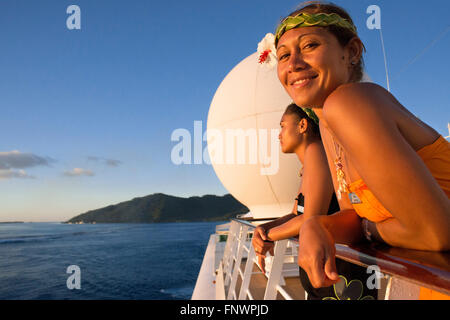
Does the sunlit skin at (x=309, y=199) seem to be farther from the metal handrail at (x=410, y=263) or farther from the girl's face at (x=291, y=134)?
the metal handrail at (x=410, y=263)

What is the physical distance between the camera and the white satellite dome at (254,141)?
5371mm

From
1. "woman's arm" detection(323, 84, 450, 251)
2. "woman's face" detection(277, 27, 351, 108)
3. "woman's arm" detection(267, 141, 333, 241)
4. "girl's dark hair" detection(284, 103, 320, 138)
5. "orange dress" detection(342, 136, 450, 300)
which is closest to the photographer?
"woman's arm" detection(323, 84, 450, 251)

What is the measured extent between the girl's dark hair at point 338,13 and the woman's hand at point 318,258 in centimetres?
62

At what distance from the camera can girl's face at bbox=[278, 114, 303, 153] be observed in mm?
1908

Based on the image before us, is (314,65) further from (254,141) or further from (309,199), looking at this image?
(254,141)

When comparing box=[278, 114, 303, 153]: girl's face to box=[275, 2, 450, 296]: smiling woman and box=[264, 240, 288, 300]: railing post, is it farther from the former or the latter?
box=[275, 2, 450, 296]: smiling woman

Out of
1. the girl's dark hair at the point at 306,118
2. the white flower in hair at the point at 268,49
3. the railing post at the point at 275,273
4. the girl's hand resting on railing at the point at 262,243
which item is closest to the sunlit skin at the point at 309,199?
the girl's hand resting on railing at the point at 262,243

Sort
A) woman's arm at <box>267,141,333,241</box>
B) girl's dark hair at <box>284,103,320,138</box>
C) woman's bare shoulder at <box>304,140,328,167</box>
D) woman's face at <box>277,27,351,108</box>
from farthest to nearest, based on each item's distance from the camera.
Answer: girl's dark hair at <box>284,103,320,138</box> < woman's bare shoulder at <box>304,140,328,167</box> < woman's arm at <box>267,141,333,241</box> < woman's face at <box>277,27,351,108</box>

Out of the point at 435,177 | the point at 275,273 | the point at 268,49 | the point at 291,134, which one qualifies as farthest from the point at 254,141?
the point at 435,177

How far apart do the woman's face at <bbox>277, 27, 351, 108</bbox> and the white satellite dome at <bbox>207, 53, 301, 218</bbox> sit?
14.4 feet

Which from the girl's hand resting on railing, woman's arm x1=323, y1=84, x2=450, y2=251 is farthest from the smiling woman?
the girl's hand resting on railing

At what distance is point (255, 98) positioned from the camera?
18.4ft

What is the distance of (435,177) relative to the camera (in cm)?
76

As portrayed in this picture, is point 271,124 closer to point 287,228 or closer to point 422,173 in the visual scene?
point 287,228
